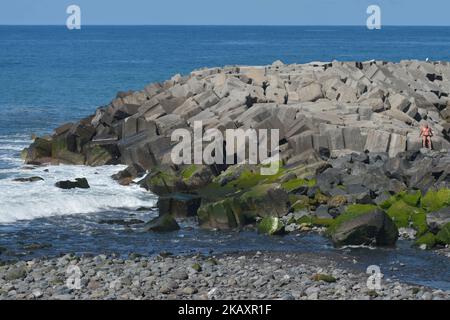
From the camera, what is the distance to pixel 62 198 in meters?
29.4

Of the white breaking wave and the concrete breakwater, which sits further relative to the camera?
the white breaking wave

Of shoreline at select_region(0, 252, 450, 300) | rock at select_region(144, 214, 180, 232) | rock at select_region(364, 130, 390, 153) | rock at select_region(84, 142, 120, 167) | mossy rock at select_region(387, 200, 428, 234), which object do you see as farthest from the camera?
rock at select_region(84, 142, 120, 167)

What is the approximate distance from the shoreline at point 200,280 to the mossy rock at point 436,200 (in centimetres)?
501

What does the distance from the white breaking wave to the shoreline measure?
6.33 meters

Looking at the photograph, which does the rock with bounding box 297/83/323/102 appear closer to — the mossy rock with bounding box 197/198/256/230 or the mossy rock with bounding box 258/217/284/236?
the mossy rock with bounding box 197/198/256/230

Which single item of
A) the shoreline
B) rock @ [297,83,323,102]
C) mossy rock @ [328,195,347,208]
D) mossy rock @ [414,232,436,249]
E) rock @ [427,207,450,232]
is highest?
rock @ [297,83,323,102]

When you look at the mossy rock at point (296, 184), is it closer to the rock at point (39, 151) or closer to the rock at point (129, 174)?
the rock at point (129, 174)

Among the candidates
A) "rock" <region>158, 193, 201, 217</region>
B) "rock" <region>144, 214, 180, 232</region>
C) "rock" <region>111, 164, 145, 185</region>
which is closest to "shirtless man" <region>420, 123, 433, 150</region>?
"rock" <region>158, 193, 201, 217</region>

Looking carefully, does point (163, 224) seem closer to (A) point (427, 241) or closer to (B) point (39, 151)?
(A) point (427, 241)

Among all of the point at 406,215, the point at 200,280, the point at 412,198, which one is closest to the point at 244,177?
the point at 412,198

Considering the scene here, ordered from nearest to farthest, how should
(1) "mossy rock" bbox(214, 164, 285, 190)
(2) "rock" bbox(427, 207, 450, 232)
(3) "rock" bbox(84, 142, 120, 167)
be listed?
(2) "rock" bbox(427, 207, 450, 232), (1) "mossy rock" bbox(214, 164, 285, 190), (3) "rock" bbox(84, 142, 120, 167)

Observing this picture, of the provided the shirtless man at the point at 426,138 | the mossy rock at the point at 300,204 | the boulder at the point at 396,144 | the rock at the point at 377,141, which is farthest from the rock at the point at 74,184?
the shirtless man at the point at 426,138

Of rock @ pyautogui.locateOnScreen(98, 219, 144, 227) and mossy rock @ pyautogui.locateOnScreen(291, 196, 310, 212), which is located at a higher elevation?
mossy rock @ pyautogui.locateOnScreen(291, 196, 310, 212)

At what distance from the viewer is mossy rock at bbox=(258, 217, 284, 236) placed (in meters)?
25.2
